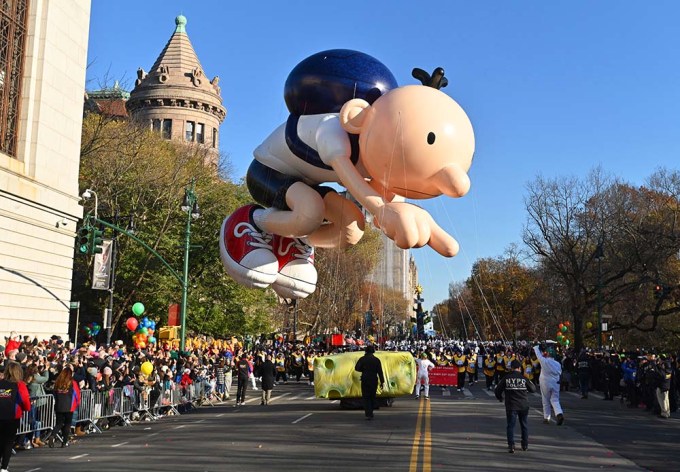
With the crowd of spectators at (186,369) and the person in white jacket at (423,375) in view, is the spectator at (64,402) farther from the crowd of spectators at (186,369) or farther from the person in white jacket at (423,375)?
the person in white jacket at (423,375)

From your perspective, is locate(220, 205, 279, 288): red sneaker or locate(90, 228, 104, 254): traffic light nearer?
locate(220, 205, 279, 288): red sneaker

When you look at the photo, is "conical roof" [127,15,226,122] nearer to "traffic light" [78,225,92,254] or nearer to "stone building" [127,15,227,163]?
"stone building" [127,15,227,163]

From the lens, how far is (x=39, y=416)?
13375 millimetres

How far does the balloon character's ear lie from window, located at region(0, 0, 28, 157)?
624 inches

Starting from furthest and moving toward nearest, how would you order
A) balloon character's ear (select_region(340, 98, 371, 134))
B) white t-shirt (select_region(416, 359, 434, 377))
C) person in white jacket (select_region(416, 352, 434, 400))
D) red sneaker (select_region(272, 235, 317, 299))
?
white t-shirt (select_region(416, 359, 434, 377))
person in white jacket (select_region(416, 352, 434, 400))
red sneaker (select_region(272, 235, 317, 299))
balloon character's ear (select_region(340, 98, 371, 134))

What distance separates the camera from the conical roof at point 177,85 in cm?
7250

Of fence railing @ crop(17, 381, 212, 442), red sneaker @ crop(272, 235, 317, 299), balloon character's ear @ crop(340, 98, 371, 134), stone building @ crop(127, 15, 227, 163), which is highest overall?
stone building @ crop(127, 15, 227, 163)

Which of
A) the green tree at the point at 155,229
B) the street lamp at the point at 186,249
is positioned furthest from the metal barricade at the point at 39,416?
the green tree at the point at 155,229

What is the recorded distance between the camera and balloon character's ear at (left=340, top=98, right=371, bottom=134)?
13625 millimetres

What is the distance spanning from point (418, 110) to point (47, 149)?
18.2 m

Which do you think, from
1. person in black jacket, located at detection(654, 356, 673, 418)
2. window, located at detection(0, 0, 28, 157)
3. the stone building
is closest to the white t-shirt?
person in black jacket, located at detection(654, 356, 673, 418)

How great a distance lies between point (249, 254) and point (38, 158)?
13236 mm

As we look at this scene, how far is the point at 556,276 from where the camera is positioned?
51438 mm

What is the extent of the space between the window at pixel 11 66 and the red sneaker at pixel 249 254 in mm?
12252
